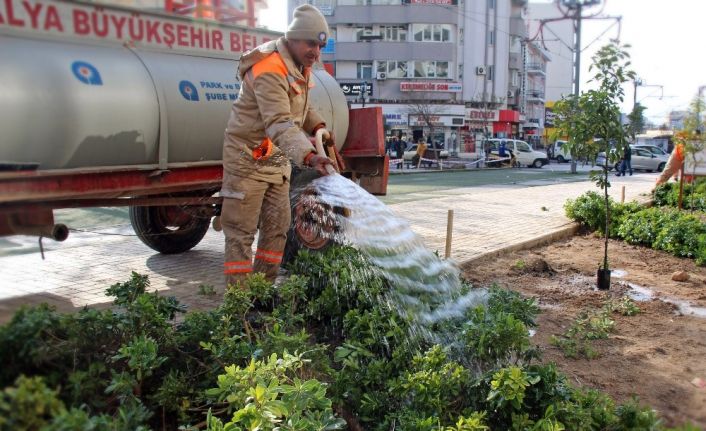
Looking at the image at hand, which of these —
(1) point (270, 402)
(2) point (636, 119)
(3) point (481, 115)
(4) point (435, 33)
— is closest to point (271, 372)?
(1) point (270, 402)

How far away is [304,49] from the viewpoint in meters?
4.23

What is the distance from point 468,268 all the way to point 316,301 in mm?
3522

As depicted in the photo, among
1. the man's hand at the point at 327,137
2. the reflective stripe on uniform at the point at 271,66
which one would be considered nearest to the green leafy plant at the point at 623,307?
the man's hand at the point at 327,137

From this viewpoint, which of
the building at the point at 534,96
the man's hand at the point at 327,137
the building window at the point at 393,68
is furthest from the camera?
the building at the point at 534,96

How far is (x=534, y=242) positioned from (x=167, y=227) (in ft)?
16.5

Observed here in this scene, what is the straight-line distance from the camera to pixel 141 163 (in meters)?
5.01

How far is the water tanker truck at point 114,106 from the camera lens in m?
4.08

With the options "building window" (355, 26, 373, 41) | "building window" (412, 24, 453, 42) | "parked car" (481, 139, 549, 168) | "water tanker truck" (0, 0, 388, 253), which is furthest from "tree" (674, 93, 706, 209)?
"building window" (355, 26, 373, 41)

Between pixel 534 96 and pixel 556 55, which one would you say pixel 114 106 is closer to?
pixel 534 96

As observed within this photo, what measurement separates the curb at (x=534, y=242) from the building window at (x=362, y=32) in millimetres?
45536

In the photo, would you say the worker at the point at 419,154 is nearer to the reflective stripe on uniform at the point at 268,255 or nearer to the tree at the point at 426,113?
the tree at the point at 426,113

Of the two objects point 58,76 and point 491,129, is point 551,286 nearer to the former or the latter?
point 58,76

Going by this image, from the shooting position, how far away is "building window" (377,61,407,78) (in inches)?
2079

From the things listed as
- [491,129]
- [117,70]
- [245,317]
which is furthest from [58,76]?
[491,129]
